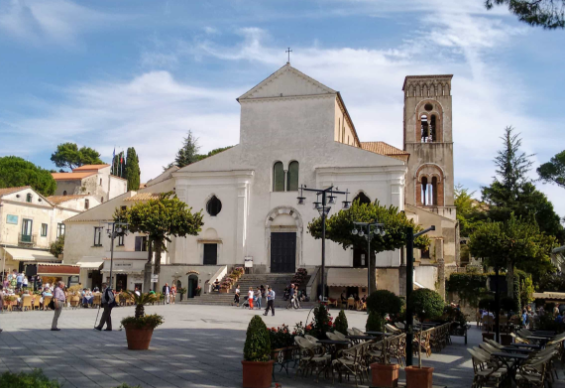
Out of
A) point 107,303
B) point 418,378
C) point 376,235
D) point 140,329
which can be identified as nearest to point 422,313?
point 418,378

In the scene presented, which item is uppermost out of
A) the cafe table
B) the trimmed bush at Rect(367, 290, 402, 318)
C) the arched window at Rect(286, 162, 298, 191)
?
the arched window at Rect(286, 162, 298, 191)

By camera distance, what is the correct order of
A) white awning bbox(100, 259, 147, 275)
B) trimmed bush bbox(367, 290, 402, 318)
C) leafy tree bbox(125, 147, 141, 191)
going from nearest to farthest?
trimmed bush bbox(367, 290, 402, 318)
white awning bbox(100, 259, 147, 275)
leafy tree bbox(125, 147, 141, 191)

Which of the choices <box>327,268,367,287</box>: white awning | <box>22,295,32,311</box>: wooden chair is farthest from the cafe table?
<box>327,268,367,287</box>: white awning

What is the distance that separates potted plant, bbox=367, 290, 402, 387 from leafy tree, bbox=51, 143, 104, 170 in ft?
278

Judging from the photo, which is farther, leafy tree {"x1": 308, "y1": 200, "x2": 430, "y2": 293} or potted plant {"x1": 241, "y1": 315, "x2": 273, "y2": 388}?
leafy tree {"x1": 308, "y1": 200, "x2": 430, "y2": 293}

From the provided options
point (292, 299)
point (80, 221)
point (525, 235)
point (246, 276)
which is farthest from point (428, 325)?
point (80, 221)

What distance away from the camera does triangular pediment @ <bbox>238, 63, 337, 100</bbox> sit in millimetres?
41812

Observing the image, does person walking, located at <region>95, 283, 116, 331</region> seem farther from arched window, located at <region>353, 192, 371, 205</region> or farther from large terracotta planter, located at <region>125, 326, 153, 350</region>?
arched window, located at <region>353, 192, 371, 205</region>

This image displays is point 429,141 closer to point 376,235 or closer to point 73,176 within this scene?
point 376,235

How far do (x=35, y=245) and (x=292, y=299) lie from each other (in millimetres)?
28084

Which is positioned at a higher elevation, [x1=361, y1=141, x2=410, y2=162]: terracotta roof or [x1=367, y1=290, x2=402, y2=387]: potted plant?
[x1=361, y1=141, x2=410, y2=162]: terracotta roof

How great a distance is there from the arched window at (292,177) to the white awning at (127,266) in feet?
38.5

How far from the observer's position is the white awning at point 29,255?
4525cm

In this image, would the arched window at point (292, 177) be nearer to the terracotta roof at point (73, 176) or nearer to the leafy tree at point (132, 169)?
the terracotta roof at point (73, 176)
